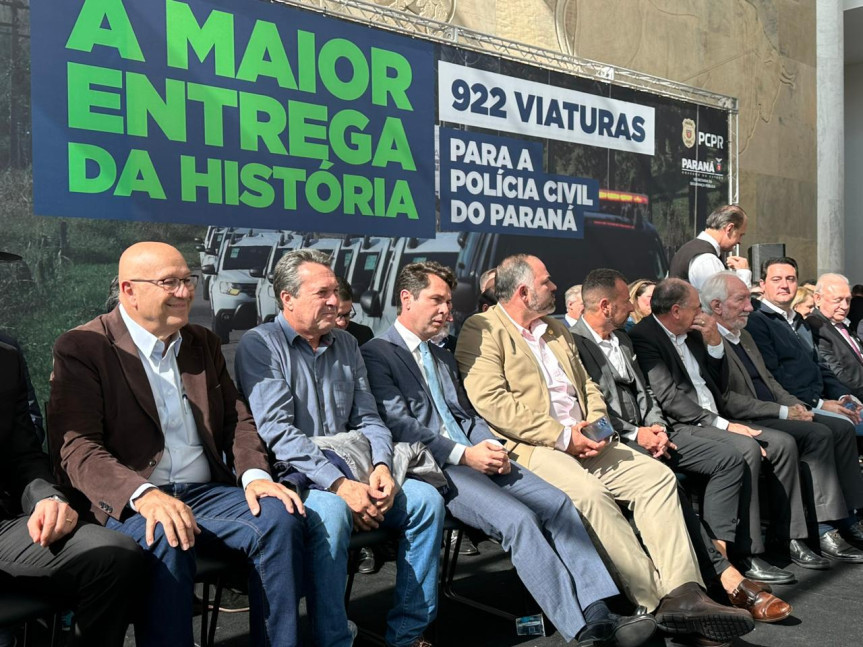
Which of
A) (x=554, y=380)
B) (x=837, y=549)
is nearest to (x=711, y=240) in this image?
(x=837, y=549)

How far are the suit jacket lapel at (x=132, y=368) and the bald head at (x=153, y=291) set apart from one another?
74 mm

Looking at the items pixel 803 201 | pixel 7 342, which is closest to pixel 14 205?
pixel 7 342

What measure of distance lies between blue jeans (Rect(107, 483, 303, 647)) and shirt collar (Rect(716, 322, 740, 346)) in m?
3.34

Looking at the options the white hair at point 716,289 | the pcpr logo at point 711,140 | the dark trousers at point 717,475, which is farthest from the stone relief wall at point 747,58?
the dark trousers at point 717,475

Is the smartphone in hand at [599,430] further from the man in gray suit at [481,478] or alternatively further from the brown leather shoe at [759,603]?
the brown leather shoe at [759,603]

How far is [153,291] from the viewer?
2.99m

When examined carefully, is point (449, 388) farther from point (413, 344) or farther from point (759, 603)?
point (759, 603)

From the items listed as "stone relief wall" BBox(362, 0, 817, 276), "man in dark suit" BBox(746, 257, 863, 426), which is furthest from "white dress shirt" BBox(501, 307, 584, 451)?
"stone relief wall" BBox(362, 0, 817, 276)

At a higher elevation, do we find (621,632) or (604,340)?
(604,340)

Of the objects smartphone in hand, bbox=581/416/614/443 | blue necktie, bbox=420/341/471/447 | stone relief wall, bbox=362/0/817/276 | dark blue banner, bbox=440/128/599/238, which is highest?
stone relief wall, bbox=362/0/817/276

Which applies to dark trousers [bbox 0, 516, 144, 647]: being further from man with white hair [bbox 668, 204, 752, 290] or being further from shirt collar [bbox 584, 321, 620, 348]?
man with white hair [bbox 668, 204, 752, 290]

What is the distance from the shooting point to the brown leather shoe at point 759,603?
3.76 meters

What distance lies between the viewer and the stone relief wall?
33.0 ft

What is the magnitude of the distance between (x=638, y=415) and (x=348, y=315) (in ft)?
5.60
